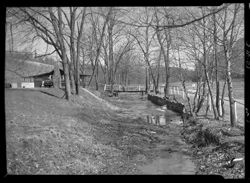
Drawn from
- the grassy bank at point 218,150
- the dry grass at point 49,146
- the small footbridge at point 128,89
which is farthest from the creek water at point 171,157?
the small footbridge at point 128,89

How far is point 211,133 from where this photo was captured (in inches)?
257

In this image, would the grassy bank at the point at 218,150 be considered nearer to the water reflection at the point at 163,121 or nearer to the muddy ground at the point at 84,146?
the muddy ground at the point at 84,146

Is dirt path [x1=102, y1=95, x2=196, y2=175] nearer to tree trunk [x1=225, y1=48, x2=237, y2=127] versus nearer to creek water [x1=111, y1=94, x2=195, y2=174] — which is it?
creek water [x1=111, y1=94, x2=195, y2=174]

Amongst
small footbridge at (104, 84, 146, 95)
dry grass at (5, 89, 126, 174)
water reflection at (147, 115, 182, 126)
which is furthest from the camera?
small footbridge at (104, 84, 146, 95)

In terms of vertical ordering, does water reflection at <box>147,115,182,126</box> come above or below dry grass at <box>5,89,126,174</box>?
below

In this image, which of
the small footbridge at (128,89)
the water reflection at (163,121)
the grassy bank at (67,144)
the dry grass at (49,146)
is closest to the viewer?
the dry grass at (49,146)

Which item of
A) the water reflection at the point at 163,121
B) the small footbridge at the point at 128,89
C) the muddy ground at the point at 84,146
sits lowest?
the water reflection at the point at 163,121

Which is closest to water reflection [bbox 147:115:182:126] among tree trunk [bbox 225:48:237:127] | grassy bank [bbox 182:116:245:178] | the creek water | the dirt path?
the dirt path

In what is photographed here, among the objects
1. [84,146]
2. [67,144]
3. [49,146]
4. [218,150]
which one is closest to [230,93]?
[218,150]

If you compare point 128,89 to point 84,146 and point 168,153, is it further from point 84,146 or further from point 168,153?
point 84,146
